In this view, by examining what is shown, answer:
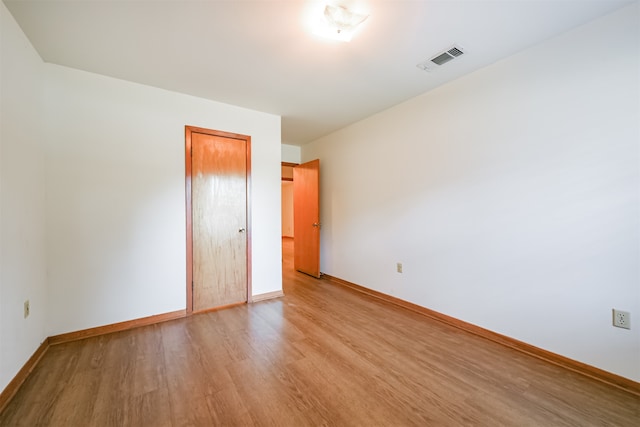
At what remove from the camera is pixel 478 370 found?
1903mm

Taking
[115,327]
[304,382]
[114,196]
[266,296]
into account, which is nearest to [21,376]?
[115,327]

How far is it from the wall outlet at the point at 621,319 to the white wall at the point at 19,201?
13.0 feet

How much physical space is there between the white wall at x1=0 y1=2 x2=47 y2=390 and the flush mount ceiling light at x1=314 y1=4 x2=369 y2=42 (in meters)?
2.01

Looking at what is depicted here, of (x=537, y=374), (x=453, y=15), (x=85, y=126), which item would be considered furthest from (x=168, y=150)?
(x=537, y=374)

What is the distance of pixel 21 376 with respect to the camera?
1.75m

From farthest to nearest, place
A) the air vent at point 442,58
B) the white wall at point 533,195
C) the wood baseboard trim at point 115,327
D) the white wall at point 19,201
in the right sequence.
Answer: the wood baseboard trim at point 115,327, the air vent at point 442,58, the white wall at point 533,195, the white wall at point 19,201

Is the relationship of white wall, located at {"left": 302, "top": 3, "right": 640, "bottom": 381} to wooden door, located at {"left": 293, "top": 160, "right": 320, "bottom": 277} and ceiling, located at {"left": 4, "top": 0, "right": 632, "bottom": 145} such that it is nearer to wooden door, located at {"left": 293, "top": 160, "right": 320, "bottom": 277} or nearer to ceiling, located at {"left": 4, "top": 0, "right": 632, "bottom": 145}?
ceiling, located at {"left": 4, "top": 0, "right": 632, "bottom": 145}

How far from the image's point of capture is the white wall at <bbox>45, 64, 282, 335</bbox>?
2.30 m

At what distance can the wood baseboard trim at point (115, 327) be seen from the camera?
7.51 feet

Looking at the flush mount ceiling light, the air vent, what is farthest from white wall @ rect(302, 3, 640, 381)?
the flush mount ceiling light

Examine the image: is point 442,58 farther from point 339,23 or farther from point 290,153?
point 290,153

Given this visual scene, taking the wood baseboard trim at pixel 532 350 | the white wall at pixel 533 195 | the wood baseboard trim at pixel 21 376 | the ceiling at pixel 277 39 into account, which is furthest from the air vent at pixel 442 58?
the wood baseboard trim at pixel 21 376

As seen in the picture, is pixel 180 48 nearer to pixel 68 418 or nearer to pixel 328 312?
pixel 68 418

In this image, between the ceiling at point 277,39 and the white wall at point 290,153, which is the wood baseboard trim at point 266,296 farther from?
the white wall at point 290,153
